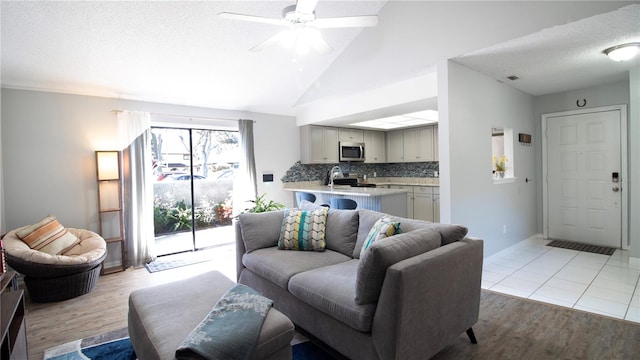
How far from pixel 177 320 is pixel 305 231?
1413 mm

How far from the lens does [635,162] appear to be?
146 inches

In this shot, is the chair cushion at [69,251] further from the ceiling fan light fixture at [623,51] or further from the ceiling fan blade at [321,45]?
the ceiling fan light fixture at [623,51]

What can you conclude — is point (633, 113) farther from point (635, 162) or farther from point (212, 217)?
point (212, 217)

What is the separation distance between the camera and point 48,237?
3.32m

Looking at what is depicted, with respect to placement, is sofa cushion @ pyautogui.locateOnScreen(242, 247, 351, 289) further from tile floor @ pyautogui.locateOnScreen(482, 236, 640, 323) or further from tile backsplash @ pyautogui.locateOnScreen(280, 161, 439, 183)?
tile backsplash @ pyautogui.locateOnScreen(280, 161, 439, 183)

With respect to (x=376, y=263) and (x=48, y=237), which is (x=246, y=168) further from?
(x=376, y=263)

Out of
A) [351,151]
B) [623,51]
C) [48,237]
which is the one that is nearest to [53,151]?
[48,237]

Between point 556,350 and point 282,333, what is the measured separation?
193 centimetres

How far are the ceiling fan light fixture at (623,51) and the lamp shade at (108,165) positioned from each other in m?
5.89

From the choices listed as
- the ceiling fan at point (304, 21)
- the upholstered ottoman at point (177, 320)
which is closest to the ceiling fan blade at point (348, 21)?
the ceiling fan at point (304, 21)

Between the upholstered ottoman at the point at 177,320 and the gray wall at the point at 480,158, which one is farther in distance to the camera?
the gray wall at the point at 480,158

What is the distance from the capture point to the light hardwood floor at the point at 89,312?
8.17 feet

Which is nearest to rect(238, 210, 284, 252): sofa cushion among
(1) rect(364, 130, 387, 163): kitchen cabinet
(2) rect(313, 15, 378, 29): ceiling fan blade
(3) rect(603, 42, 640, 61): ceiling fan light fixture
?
(2) rect(313, 15, 378, 29): ceiling fan blade

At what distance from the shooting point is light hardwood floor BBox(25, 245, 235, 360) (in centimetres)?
249
